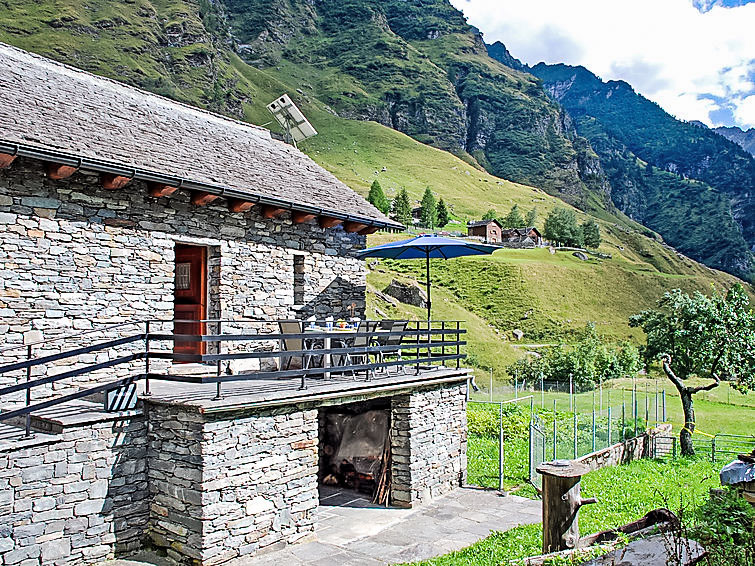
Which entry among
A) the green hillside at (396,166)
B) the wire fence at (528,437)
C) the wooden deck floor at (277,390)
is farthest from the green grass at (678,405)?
the wooden deck floor at (277,390)

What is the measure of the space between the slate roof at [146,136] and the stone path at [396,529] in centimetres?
576

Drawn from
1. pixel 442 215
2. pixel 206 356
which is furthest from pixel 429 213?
pixel 206 356

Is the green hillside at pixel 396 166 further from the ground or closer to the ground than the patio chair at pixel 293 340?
further from the ground

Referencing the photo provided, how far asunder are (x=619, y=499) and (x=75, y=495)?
8.39m

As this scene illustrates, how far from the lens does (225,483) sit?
278 inches

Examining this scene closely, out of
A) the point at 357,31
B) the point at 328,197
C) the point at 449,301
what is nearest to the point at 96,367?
the point at 328,197

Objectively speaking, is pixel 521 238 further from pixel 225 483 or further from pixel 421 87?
pixel 421 87

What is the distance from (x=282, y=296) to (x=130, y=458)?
15.8ft

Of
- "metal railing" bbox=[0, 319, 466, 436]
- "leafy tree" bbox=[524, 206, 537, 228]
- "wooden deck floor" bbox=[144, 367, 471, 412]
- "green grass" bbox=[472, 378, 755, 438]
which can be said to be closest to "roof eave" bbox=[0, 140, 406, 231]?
"metal railing" bbox=[0, 319, 466, 436]

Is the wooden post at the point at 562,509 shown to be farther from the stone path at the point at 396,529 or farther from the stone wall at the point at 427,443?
the stone wall at the point at 427,443

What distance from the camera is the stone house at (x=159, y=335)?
6922 millimetres

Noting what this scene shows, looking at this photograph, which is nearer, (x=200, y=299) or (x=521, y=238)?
(x=200, y=299)

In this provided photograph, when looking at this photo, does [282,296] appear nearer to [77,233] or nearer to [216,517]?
[77,233]

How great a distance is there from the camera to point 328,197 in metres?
12.9
